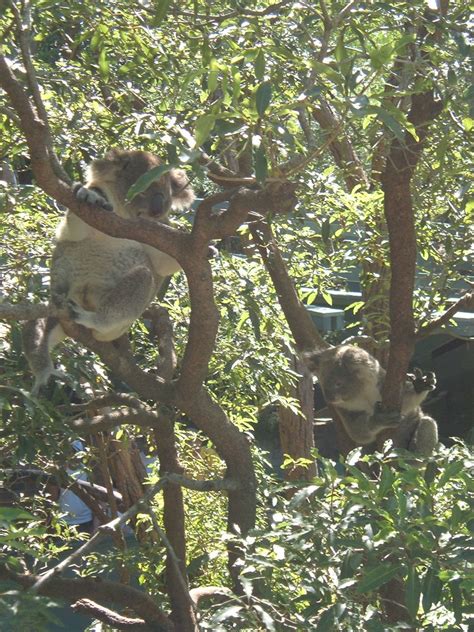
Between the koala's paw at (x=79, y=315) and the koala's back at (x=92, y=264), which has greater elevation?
the koala's back at (x=92, y=264)

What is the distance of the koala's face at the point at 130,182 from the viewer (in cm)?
357

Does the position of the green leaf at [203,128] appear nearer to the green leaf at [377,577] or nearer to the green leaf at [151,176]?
the green leaf at [151,176]

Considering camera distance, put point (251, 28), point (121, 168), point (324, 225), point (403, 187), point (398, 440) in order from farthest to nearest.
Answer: point (398, 440) → point (121, 168) → point (324, 225) → point (403, 187) → point (251, 28)

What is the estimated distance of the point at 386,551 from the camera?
1965 millimetres

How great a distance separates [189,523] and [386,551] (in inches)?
106

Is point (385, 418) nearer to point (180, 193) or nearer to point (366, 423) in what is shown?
point (366, 423)

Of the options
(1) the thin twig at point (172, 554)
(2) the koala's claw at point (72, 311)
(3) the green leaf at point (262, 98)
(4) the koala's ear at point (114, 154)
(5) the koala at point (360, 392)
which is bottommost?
(1) the thin twig at point (172, 554)

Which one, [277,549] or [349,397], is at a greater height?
[349,397]

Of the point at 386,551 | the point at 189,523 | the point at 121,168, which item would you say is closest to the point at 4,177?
the point at 121,168

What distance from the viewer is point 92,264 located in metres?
3.92

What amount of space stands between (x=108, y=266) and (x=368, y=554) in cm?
235

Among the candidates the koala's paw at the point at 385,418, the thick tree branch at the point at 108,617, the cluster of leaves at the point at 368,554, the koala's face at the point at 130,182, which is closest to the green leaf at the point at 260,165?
the cluster of leaves at the point at 368,554

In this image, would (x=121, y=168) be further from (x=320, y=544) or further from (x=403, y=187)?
(x=320, y=544)

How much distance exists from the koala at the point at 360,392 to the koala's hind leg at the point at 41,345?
5.21 feet
